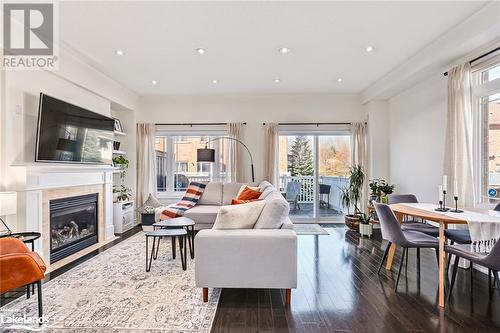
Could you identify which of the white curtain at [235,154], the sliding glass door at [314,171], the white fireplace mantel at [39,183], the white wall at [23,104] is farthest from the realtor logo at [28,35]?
the sliding glass door at [314,171]

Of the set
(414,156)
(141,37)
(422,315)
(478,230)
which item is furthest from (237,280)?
(414,156)

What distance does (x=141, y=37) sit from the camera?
332 cm

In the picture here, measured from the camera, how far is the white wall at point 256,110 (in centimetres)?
604

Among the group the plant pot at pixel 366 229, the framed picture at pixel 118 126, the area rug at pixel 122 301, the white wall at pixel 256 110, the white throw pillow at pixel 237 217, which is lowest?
the area rug at pixel 122 301

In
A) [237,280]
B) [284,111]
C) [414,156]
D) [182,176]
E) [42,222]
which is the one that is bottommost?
[237,280]

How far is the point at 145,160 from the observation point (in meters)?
6.01

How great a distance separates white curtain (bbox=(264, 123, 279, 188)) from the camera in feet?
19.4

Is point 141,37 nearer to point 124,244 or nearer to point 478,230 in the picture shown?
point 124,244

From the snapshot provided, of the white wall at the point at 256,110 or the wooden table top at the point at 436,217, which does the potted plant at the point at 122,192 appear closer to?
the white wall at the point at 256,110

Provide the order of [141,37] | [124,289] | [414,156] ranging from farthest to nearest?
[414,156] < [141,37] < [124,289]

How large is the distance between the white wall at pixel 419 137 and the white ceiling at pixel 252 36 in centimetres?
72

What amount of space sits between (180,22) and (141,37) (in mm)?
679

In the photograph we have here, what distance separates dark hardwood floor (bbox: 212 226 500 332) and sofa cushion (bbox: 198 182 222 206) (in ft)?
7.93

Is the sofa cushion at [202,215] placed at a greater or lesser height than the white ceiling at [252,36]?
lesser
